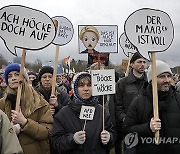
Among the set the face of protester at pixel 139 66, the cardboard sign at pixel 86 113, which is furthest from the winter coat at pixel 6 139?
the face of protester at pixel 139 66

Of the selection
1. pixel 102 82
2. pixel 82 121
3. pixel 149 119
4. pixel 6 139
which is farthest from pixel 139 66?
pixel 6 139

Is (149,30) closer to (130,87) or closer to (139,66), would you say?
(139,66)

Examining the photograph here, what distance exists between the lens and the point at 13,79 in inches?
152

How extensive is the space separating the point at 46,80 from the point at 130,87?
4.55ft

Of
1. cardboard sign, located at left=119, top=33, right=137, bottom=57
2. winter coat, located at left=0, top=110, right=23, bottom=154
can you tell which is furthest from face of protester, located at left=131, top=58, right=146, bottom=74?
winter coat, located at left=0, top=110, right=23, bottom=154

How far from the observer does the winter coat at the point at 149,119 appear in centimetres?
364

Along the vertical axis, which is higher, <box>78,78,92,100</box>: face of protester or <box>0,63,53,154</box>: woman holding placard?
<box>78,78,92,100</box>: face of protester

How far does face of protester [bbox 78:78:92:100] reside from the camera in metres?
3.77

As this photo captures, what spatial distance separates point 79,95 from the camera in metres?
3.77

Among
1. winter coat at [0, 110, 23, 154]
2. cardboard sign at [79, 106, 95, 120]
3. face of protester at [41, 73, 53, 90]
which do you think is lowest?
winter coat at [0, 110, 23, 154]

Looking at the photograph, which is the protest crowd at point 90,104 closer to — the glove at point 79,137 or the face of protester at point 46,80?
the glove at point 79,137

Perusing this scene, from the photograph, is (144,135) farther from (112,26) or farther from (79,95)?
(112,26)

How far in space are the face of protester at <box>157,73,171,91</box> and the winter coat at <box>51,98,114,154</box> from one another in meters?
0.74

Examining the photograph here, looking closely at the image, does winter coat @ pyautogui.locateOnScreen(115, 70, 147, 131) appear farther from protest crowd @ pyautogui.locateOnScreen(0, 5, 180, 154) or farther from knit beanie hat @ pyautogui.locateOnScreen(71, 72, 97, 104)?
knit beanie hat @ pyautogui.locateOnScreen(71, 72, 97, 104)
